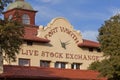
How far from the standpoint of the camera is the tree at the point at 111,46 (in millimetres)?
40028

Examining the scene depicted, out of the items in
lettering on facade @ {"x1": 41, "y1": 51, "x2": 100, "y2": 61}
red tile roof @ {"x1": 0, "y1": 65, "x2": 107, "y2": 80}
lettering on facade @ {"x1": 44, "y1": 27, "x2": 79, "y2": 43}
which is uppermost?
lettering on facade @ {"x1": 44, "y1": 27, "x2": 79, "y2": 43}

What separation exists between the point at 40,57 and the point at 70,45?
16.6 feet

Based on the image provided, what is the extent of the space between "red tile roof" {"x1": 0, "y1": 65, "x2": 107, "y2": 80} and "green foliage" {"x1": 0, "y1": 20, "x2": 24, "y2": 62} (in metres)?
6.17

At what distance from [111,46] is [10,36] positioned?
12.9 meters

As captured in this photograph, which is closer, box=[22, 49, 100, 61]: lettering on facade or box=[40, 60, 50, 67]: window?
box=[22, 49, 100, 61]: lettering on facade

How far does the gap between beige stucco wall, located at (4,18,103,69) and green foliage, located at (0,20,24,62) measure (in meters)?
19.1

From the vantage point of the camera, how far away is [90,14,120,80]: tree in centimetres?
4003

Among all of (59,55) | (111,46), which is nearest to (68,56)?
(59,55)

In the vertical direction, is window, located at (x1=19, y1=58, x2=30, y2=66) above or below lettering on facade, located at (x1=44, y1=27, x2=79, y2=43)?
below

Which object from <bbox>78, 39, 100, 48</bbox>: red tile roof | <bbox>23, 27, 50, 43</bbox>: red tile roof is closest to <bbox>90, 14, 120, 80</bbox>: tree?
<bbox>23, 27, 50, 43</bbox>: red tile roof

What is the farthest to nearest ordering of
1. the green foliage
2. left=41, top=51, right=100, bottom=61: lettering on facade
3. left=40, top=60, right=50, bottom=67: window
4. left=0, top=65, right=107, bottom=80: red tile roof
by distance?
left=40, top=60, right=50, bottom=67: window
left=41, top=51, right=100, bottom=61: lettering on facade
left=0, top=65, right=107, bottom=80: red tile roof
the green foliage

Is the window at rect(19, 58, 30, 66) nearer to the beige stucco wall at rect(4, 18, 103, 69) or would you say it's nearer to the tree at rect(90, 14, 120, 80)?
the beige stucco wall at rect(4, 18, 103, 69)

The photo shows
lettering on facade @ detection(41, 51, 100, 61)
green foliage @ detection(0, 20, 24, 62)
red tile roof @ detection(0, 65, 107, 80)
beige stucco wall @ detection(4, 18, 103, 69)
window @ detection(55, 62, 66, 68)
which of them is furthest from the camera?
window @ detection(55, 62, 66, 68)

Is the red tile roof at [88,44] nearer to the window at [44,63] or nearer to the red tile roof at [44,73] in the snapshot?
the window at [44,63]
